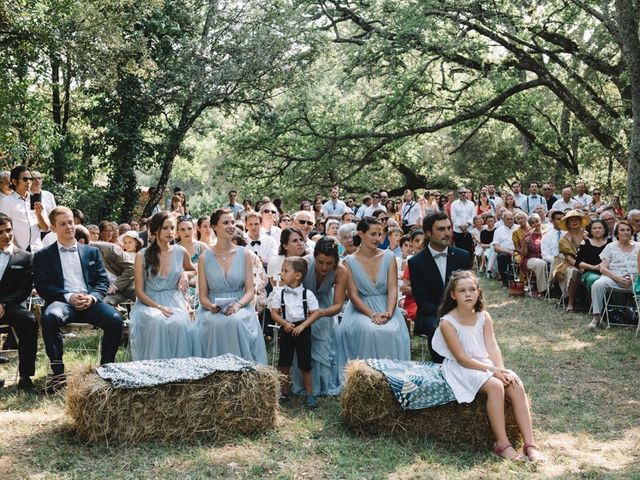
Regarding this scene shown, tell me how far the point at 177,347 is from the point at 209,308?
472mm

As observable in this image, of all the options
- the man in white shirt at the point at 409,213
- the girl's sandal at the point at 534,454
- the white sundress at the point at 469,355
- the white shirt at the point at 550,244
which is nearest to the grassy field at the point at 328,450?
the girl's sandal at the point at 534,454

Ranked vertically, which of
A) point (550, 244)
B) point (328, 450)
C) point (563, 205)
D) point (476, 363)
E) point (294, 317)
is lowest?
point (328, 450)

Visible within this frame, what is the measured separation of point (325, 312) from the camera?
610cm

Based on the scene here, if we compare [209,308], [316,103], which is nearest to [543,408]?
[209,308]

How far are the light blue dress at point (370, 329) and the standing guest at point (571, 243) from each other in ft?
14.9

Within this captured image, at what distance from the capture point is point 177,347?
6273 millimetres

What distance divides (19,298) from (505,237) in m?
9.10

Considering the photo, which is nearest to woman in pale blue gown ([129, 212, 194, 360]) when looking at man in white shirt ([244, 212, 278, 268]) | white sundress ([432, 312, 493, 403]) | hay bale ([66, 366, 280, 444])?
hay bale ([66, 366, 280, 444])

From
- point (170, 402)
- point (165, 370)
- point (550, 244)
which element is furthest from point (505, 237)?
point (170, 402)

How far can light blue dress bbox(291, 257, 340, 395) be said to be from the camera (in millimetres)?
6172

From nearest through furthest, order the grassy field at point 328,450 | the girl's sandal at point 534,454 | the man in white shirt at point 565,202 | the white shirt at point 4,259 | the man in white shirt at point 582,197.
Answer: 1. the grassy field at point 328,450
2. the girl's sandal at point 534,454
3. the white shirt at point 4,259
4. the man in white shirt at point 565,202
5. the man in white shirt at point 582,197

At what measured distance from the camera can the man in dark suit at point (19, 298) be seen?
6.25 meters

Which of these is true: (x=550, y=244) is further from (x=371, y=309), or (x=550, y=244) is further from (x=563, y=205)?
(x=371, y=309)

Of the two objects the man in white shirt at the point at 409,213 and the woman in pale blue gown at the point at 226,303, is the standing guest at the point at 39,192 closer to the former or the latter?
the woman in pale blue gown at the point at 226,303
